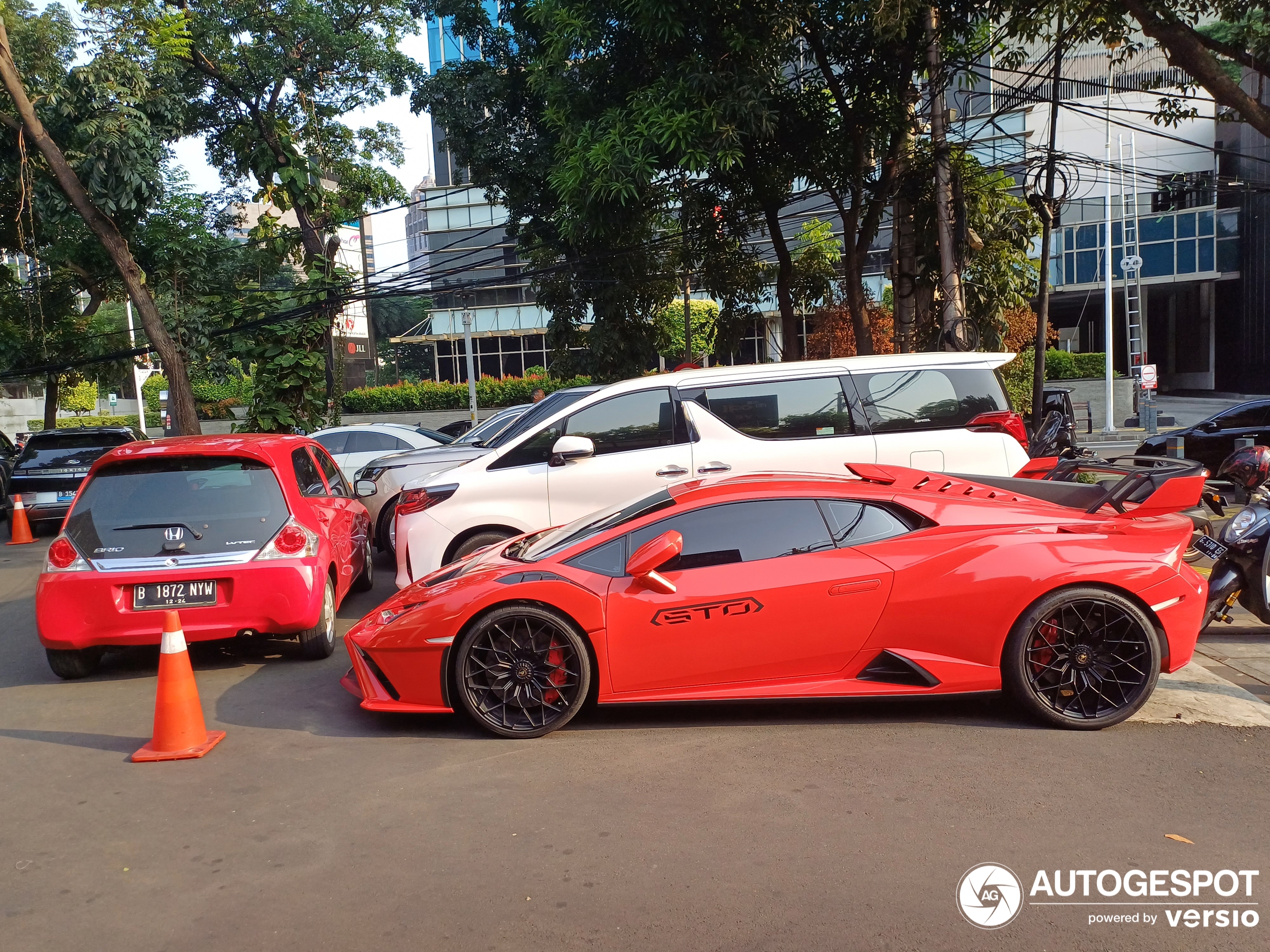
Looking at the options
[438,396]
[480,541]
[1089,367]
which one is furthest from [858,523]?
[438,396]

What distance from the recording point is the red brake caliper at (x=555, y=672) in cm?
522

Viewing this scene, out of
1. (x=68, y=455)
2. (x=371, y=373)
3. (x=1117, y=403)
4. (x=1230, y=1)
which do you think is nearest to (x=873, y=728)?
→ (x=1230, y=1)

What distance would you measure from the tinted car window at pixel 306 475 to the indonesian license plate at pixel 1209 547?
5.89 meters

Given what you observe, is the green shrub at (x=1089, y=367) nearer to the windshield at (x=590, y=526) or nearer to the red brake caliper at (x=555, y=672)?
the windshield at (x=590, y=526)

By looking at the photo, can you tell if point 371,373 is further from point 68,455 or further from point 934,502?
point 934,502

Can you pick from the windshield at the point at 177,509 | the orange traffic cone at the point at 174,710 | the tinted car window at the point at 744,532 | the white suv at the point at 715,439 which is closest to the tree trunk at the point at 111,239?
the white suv at the point at 715,439

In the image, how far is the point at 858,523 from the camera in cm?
535

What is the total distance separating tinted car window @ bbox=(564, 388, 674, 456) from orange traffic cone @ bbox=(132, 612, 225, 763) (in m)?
3.73

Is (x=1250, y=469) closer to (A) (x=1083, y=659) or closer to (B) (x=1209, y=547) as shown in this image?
(B) (x=1209, y=547)

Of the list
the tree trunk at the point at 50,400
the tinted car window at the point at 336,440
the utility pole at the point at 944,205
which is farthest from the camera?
the tree trunk at the point at 50,400

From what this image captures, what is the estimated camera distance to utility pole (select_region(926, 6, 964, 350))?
42.3ft

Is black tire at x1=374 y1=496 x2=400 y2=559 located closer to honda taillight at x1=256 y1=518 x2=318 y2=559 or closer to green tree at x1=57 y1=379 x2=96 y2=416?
honda taillight at x1=256 y1=518 x2=318 y2=559

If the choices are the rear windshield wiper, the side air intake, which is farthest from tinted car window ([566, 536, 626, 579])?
the rear windshield wiper

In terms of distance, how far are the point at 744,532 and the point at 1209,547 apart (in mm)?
2936
